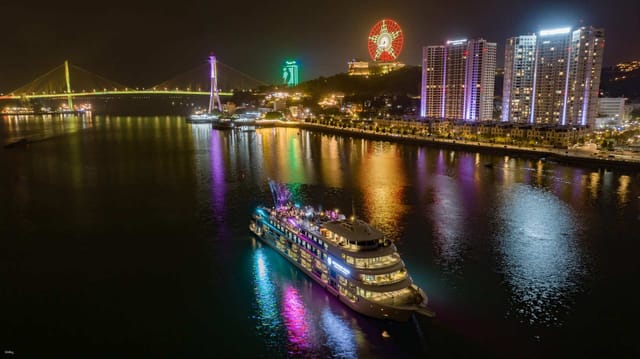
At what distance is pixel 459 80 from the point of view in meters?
32.1

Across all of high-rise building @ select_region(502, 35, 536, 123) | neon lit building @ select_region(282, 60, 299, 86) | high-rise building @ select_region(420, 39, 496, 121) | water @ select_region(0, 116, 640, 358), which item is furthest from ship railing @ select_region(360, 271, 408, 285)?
neon lit building @ select_region(282, 60, 299, 86)

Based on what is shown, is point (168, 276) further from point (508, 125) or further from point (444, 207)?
point (508, 125)

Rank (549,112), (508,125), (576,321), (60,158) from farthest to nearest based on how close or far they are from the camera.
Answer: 1. (549,112)
2. (508,125)
3. (60,158)
4. (576,321)

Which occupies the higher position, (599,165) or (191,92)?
(191,92)

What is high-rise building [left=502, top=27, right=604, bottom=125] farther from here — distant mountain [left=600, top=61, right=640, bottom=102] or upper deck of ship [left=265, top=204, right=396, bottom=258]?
upper deck of ship [left=265, top=204, right=396, bottom=258]

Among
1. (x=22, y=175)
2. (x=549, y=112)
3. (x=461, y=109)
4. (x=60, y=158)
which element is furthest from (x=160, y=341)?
(x=461, y=109)

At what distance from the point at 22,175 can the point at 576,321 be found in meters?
16.5

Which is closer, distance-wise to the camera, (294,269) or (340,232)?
(340,232)

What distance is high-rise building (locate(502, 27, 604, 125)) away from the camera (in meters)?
24.2

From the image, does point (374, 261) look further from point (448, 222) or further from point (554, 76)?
point (554, 76)

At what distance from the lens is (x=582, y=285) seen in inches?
260

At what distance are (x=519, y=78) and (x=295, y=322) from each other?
2699 centimetres

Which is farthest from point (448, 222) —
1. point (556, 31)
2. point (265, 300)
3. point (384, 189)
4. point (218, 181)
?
point (556, 31)

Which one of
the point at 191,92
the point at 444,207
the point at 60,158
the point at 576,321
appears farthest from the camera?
the point at 191,92
